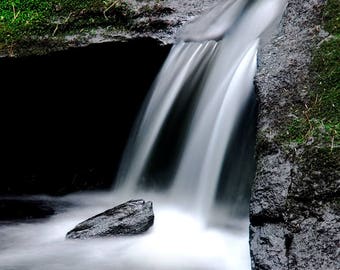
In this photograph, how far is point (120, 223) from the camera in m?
3.57

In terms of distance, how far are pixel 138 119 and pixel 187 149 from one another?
742mm

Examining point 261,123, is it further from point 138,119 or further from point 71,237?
point 138,119

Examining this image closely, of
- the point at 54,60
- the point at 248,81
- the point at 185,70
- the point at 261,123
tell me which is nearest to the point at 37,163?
the point at 54,60

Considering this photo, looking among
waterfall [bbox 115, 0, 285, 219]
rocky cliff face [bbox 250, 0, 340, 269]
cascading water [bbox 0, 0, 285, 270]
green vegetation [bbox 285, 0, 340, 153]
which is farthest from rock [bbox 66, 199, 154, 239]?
green vegetation [bbox 285, 0, 340, 153]

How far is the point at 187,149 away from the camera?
4.45 meters


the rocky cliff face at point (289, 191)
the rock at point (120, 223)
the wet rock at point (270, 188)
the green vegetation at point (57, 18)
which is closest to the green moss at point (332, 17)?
the rocky cliff face at point (289, 191)

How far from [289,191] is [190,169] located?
1.63m

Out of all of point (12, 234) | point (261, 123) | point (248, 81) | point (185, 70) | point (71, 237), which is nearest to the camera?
point (261, 123)

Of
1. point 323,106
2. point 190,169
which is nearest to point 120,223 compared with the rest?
point 190,169

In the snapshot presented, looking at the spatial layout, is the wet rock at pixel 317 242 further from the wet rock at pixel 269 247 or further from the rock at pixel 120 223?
the rock at pixel 120 223

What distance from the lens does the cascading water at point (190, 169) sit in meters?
3.36

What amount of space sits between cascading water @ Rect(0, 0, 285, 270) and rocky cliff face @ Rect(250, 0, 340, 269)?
534 millimetres

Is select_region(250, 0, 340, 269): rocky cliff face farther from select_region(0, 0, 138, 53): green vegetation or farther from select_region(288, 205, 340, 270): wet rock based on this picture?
select_region(0, 0, 138, 53): green vegetation

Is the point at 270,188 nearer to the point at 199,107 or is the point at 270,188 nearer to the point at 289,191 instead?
the point at 289,191
